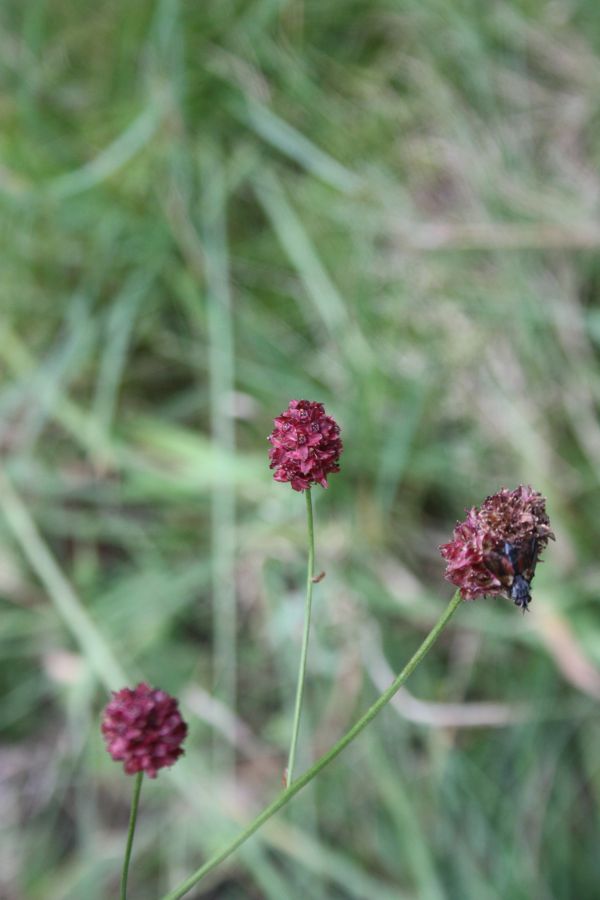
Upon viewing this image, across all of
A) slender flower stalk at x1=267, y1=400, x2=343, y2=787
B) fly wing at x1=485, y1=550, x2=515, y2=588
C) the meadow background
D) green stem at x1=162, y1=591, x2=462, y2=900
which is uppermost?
the meadow background

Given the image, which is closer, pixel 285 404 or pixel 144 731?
pixel 144 731

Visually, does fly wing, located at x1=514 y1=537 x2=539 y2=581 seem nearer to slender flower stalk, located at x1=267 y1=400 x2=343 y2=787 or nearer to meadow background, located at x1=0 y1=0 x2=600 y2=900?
slender flower stalk, located at x1=267 y1=400 x2=343 y2=787

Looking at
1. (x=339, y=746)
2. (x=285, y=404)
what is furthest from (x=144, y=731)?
(x=285, y=404)

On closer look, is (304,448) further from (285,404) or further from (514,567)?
(285,404)

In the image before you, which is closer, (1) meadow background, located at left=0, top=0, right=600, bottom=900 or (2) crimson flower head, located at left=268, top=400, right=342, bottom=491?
(2) crimson flower head, located at left=268, top=400, right=342, bottom=491

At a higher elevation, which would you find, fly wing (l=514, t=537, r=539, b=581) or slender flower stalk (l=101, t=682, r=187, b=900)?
fly wing (l=514, t=537, r=539, b=581)

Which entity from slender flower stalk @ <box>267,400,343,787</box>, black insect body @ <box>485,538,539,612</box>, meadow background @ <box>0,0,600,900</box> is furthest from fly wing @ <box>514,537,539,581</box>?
meadow background @ <box>0,0,600,900</box>

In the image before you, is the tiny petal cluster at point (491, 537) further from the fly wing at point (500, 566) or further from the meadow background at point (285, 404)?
the meadow background at point (285, 404)
